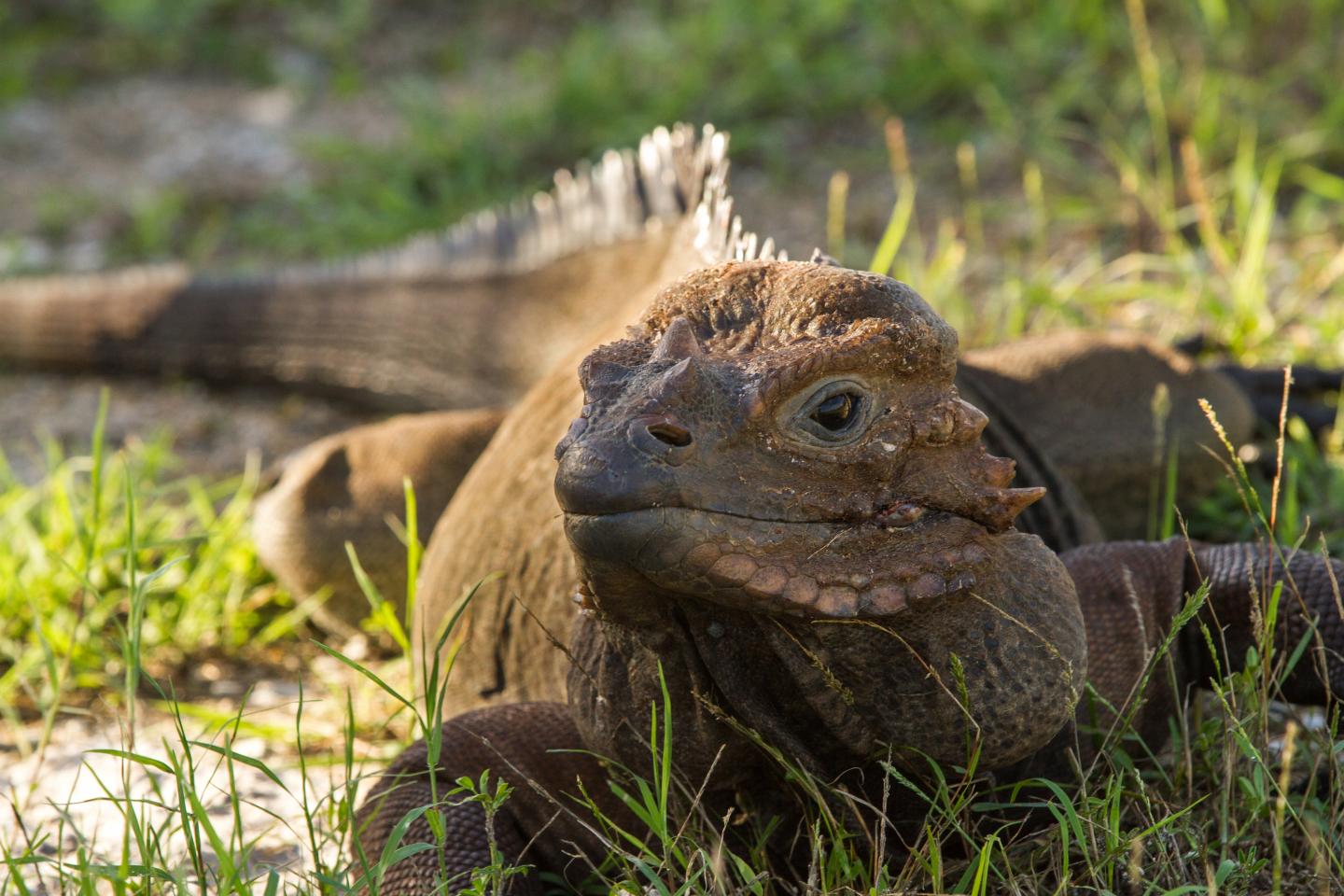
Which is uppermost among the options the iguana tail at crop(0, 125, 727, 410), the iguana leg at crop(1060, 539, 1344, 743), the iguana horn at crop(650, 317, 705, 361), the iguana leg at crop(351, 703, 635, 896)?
the iguana horn at crop(650, 317, 705, 361)

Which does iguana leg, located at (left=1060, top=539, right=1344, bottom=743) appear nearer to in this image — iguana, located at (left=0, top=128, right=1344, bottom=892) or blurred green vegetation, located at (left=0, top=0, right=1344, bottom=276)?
iguana, located at (left=0, top=128, right=1344, bottom=892)

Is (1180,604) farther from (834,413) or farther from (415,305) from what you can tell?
(415,305)

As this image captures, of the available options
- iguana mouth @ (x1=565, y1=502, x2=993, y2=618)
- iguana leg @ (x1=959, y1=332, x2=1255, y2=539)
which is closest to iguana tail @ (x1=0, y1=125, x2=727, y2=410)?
iguana leg @ (x1=959, y1=332, x2=1255, y2=539)

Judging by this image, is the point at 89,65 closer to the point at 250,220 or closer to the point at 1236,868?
the point at 250,220

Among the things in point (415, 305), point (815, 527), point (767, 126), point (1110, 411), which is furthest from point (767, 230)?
point (815, 527)

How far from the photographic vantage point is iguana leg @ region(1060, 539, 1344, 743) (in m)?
2.90

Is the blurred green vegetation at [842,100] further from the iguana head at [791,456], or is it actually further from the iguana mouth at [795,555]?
the iguana mouth at [795,555]

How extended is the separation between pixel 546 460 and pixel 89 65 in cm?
860

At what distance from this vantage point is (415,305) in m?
5.99

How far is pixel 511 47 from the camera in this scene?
10.2m

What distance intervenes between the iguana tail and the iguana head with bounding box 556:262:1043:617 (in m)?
1.76

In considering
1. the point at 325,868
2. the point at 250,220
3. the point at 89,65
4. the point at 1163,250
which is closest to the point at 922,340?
the point at 325,868

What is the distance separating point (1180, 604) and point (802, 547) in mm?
1162

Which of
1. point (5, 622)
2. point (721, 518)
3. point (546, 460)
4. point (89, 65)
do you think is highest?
point (89, 65)
